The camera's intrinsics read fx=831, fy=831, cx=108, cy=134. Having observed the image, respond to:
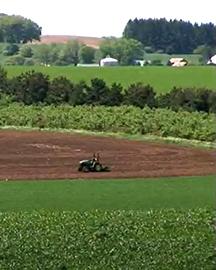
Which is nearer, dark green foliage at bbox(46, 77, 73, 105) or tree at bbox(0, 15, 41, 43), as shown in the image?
dark green foliage at bbox(46, 77, 73, 105)

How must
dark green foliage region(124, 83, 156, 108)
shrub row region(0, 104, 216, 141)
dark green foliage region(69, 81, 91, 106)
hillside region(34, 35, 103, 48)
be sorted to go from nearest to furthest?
shrub row region(0, 104, 216, 141) < dark green foliage region(124, 83, 156, 108) < dark green foliage region(69, 81, 91, 106) < hillside region(34, 35, 103, 48)

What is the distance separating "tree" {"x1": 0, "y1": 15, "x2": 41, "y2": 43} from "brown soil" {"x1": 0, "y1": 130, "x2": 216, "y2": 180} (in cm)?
4191

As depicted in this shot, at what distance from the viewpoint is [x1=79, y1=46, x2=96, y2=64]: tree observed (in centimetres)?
8528

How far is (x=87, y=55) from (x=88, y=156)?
59426mm

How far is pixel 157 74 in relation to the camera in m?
68.0

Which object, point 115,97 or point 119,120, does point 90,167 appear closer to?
point 119,120

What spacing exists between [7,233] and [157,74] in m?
56.9

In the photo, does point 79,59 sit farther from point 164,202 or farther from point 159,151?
point 164,202

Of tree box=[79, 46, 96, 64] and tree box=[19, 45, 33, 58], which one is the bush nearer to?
tree box=[19, 45, 33, 58]

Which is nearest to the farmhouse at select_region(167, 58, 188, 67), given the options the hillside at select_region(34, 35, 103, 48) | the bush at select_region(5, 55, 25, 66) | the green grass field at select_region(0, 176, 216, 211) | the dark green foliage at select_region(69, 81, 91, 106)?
the hillside at select_region(34, 35, 103, 48)

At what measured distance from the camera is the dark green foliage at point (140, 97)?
47500mm

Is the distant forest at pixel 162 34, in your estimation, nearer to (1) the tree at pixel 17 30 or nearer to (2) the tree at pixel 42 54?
(2) the tree at pixel 42 54

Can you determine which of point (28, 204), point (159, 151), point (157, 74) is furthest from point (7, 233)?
point (157, 74)

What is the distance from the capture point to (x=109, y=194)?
18.8 m
